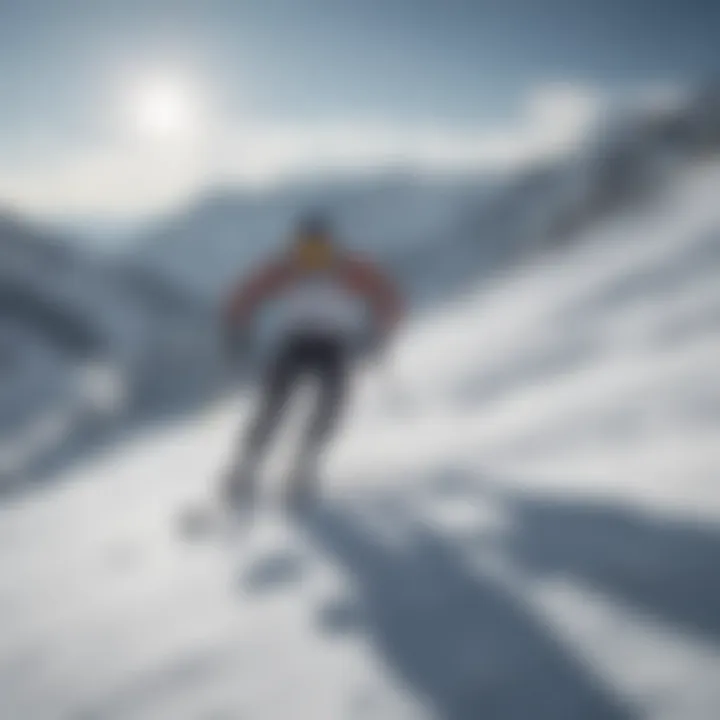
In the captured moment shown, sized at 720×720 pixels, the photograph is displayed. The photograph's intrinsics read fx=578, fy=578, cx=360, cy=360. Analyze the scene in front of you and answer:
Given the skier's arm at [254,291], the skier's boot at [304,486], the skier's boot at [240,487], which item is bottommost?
the skier's boot at [304,486]

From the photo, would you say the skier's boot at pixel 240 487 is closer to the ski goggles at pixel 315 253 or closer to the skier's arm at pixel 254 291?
the skier's arm at pixel 254 291

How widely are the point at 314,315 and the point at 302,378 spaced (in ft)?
1.65

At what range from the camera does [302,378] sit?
4.47 m

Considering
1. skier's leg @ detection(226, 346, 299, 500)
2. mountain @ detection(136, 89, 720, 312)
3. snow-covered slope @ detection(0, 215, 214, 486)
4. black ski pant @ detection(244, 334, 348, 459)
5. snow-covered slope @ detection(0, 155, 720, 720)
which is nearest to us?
snow-covered slope @ detection(0, 155, 720, 720)

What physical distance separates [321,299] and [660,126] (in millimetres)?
13158

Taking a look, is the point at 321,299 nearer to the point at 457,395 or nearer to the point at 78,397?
the point at 457,395

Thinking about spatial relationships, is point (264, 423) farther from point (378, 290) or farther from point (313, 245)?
point (313, 245)

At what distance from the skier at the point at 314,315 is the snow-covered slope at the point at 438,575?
1.62 feet

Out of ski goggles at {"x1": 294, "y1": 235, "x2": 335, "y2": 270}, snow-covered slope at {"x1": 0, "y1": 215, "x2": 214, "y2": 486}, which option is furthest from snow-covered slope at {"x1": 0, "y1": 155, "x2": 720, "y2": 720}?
snow-covered slope at {"x1": 0, "y1": 215, "x2": 214, "y2": 486}

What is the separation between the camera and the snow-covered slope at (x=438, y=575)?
1.86 m

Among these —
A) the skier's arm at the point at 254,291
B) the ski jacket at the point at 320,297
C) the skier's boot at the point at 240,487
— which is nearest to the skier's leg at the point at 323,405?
the ski jacket at the point at 320,297

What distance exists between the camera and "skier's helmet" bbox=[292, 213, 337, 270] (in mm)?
4477

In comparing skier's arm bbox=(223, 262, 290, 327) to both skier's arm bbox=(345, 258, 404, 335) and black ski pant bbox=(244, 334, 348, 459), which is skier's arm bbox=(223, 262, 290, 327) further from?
skier's arm bbox=(345, 258, 404, 335)

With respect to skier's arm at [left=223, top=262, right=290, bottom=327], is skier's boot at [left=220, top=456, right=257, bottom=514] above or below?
below
